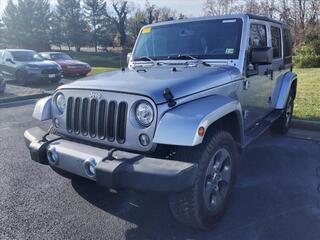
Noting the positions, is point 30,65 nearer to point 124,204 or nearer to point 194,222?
point 124,204

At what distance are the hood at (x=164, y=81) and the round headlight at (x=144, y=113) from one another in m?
0.09

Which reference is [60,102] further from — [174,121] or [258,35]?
[258,35]

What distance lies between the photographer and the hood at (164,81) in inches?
123

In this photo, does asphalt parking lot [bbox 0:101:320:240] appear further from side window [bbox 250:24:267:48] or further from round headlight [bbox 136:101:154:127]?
side window [bbox 250:24:267:48]

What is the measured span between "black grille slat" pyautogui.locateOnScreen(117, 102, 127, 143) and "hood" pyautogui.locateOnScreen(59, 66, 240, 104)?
147 millimetres

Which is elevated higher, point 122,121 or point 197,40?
point 197,40

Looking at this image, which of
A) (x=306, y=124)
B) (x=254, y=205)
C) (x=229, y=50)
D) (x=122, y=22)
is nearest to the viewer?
(x=254, y=205)

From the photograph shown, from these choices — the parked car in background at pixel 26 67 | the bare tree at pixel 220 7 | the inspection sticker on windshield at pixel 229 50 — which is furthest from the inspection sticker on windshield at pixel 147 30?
the bare tree at pixel 220 7

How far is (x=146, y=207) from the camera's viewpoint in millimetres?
3779

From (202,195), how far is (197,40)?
2141mm

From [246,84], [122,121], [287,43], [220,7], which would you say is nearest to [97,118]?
[122,121]

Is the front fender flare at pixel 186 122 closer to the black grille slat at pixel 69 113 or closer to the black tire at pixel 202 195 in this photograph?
the black tire at pixel 202 195

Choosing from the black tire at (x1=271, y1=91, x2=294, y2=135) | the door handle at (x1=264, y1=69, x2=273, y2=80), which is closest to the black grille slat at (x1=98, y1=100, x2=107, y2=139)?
the door handle at (x1=264, y1=69, x2=273, y2=80)

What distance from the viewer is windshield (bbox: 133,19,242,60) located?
167 inches
